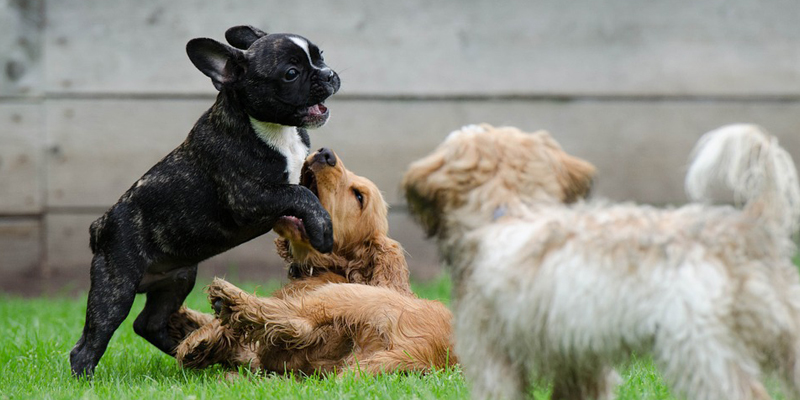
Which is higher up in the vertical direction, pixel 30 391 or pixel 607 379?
pixel 607 379

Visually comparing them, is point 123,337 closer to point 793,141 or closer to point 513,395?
point 513,395

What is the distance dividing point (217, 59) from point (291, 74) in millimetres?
426

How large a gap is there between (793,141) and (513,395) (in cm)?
711

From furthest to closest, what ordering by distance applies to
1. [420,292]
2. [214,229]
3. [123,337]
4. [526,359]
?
[420,292]
[123,337]
[214,229]
[526,359]

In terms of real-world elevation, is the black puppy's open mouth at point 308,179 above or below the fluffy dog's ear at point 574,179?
below

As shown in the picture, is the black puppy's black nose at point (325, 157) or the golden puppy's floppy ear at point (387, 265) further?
the golden puppy's floppy ear at point (387, 265)

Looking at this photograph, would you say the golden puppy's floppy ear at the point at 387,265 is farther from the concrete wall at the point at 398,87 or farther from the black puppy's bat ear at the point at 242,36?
the concrete wall at the point at 398,87

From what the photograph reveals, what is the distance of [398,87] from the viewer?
8.89 meters

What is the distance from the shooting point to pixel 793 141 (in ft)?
30.0

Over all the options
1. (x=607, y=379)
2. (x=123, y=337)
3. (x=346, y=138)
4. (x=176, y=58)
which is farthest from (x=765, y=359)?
(x=176, y=58)

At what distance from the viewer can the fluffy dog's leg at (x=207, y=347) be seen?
16.0ft

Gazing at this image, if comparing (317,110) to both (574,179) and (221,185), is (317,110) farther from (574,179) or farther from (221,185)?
(574,179)

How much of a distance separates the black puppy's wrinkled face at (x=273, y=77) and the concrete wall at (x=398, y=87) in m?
3.81

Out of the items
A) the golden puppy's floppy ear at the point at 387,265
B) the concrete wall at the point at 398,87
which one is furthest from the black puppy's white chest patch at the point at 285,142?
the concrete wall at the point at 398,87
